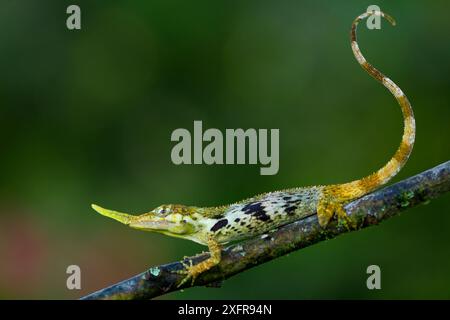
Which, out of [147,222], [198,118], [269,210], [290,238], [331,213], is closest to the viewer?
[290,238]

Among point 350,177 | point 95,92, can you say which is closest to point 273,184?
point 350,177

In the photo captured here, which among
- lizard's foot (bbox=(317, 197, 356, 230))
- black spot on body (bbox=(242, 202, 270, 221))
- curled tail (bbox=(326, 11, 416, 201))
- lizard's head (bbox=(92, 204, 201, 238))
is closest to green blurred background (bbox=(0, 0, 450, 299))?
lizard's head (bbox=(92, 204, 201, 238))

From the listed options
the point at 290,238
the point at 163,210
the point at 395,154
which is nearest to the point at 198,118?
the point at 163,210

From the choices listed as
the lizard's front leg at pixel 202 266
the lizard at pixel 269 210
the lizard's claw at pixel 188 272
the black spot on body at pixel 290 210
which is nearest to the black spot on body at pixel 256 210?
the lizard at pixel 269 210

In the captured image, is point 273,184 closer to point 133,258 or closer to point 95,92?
point 133,258

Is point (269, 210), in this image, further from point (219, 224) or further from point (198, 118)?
point (198, 118)

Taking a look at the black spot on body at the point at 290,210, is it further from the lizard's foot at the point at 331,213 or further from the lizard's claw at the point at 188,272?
the lizard's claw at the point at 188,272
